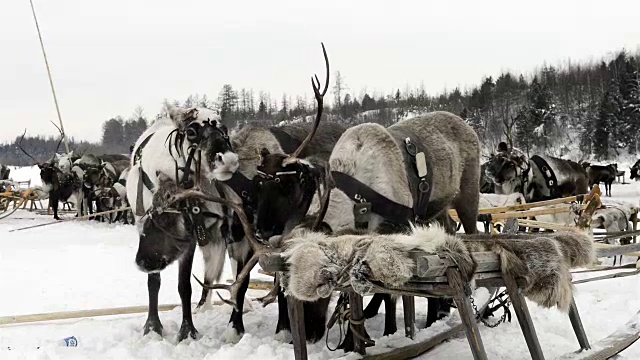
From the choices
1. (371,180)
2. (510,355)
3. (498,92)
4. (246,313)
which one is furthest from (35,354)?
(498,92)

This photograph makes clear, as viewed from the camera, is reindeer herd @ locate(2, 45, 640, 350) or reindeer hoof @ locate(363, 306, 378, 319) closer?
reindeer herd @ locate(2, 45, 640, 350)

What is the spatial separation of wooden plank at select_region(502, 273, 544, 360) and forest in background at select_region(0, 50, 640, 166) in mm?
31071

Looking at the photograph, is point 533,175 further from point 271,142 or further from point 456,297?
point 456,297

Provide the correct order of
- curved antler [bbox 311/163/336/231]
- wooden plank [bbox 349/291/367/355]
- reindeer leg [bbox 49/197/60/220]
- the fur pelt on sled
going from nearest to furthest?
the fur pelt on sled < wooden plank [bbox 349/291/367/355] < curved antler [bbox 311/163/336/231] < reindeer leg [bbox 49/197/60/220]

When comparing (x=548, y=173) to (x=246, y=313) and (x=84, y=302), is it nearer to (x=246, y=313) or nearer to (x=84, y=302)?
(x=246, y=313)

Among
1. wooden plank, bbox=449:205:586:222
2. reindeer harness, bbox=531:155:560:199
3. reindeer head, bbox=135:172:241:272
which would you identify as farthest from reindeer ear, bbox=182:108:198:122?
reindeer harness, bbox=531:155:560:199

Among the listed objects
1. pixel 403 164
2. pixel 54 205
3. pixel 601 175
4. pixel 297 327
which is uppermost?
pixel 403 164

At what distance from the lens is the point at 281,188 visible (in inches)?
210

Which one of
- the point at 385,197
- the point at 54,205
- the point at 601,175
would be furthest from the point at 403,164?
the point at 601,175

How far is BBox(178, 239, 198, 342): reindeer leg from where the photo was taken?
5996mm

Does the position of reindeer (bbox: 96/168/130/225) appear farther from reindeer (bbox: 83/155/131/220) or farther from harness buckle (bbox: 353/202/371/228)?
harness buckle (bbox: 353/202/371/228)

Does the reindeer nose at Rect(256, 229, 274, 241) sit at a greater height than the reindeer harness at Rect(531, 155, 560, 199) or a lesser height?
greater

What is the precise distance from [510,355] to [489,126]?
60.3 meters

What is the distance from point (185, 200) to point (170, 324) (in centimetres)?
146
